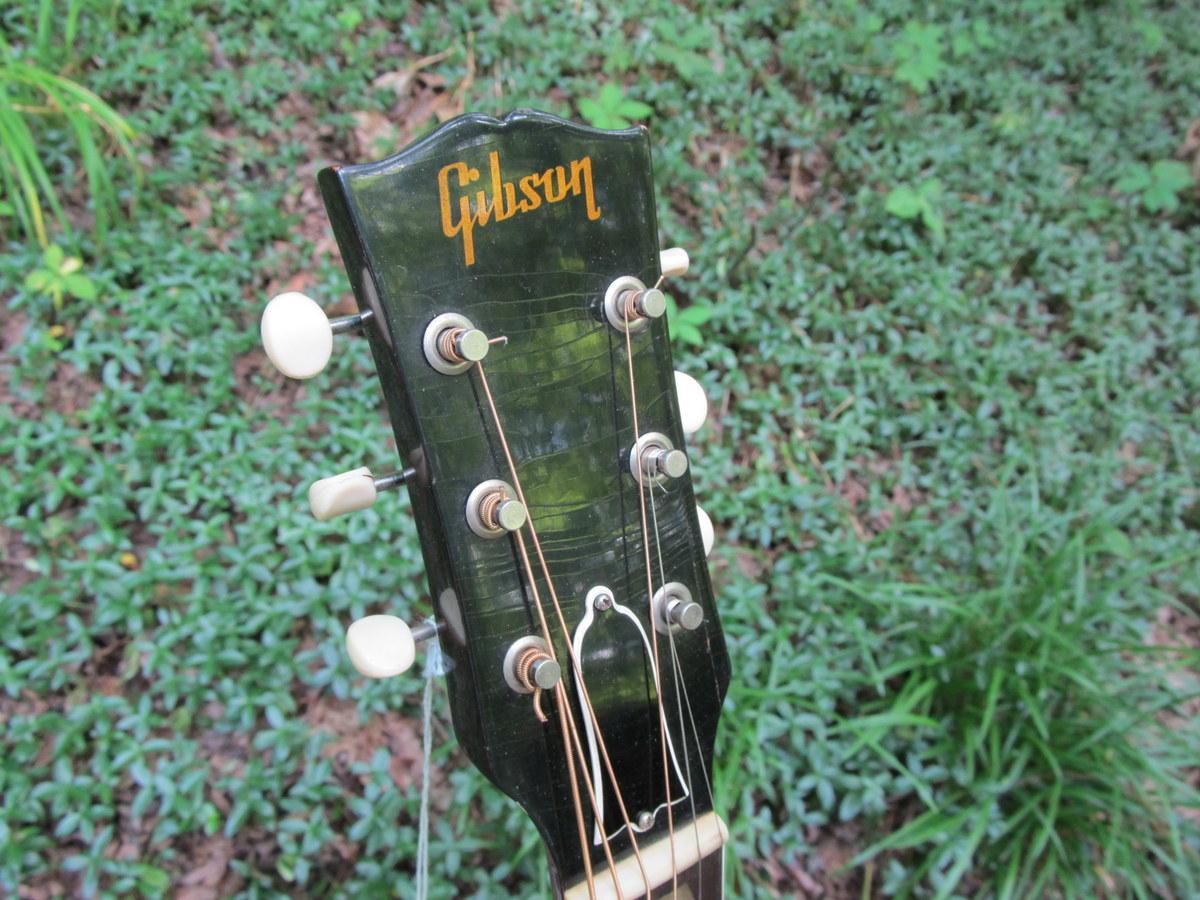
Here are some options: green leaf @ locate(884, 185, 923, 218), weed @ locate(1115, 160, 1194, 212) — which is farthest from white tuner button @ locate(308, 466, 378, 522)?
weed @ locate(1115, 160, 1194, 212)

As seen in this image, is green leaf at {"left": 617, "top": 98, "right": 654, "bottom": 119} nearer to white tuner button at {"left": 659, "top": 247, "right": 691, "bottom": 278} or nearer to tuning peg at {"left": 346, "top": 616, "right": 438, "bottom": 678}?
white tuner button at {"left": 659, "top": 247, "right": 691, "bottom": 278}

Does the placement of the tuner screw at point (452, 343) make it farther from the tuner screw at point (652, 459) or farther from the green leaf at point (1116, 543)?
the green leaf at point (1116, 543)

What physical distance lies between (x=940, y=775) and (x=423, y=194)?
1.74 metres

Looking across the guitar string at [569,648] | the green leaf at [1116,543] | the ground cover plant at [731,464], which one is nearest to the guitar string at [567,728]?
the guitar string at [569,648]

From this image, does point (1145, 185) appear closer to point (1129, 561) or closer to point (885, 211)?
point (885, 211)

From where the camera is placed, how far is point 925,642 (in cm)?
201

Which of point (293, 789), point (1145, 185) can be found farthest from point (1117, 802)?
point (1145, 185)

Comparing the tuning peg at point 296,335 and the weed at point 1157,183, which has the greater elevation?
the weed at point 1157,183

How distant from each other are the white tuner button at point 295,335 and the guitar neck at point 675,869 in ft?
2.19

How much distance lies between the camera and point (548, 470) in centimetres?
91

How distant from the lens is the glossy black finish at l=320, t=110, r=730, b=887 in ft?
2.56

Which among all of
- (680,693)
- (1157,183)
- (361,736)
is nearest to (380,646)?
(680,693)

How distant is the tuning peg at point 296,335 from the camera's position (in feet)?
2.38

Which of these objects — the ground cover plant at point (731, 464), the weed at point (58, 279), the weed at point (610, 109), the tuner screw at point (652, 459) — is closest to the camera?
the tuner screw at point (652, 459)
